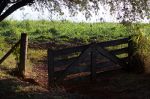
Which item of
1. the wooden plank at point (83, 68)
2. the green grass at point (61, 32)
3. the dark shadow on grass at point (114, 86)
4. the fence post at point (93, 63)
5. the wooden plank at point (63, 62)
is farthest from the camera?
the green grass at point (61, 32)

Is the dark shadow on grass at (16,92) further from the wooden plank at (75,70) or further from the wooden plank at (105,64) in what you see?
the wooden plank at (105,64)

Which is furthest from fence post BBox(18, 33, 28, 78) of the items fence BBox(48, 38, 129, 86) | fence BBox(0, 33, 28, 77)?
fence BBox(48, 38, 129, 86)

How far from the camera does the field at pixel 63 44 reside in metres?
15.2

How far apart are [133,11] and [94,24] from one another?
20.5 meters

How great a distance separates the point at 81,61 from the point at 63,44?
8340 millimetres

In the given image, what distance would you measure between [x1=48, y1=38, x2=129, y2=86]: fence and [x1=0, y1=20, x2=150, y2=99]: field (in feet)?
1.35

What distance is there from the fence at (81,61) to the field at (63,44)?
0.41 m

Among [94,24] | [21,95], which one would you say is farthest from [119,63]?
[94,24]

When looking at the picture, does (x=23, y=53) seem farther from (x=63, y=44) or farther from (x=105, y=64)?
(x=63, y=44)

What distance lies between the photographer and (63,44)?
24.3 m

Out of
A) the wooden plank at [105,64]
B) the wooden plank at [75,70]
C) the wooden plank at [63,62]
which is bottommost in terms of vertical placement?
the wooden plank at [75,70]

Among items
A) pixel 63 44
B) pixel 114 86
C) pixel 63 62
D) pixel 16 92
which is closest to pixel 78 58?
pixel 63 62

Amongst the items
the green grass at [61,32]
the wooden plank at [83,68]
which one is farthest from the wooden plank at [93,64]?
the green grass at [61,32]

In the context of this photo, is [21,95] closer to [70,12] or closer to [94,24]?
[70,12]
